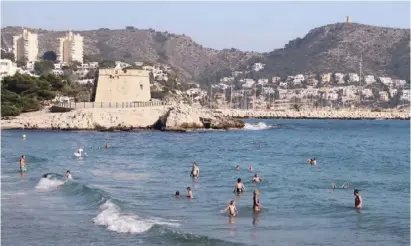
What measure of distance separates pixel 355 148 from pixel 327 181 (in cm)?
2094

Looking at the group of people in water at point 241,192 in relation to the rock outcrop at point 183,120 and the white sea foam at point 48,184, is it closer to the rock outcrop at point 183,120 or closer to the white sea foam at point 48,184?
the white sea foam at point 48,184

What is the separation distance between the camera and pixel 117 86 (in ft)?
204

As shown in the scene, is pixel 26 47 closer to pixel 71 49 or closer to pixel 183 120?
pixel 71 49

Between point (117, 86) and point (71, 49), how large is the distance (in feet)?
333

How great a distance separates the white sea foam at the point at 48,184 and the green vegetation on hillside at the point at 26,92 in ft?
111

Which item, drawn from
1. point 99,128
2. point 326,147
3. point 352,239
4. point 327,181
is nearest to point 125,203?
point 352,239

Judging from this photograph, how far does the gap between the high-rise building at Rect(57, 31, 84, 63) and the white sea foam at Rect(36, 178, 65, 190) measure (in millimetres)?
135438

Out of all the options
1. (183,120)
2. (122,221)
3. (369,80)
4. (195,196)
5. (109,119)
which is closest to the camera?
(122,221)

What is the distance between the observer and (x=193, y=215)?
18.3 metres

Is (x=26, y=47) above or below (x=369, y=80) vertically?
above

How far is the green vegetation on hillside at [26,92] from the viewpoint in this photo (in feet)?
193

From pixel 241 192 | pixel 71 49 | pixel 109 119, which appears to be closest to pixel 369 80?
pixel 71 49

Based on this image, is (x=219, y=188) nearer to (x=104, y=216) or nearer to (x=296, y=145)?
(x=104, y=216)

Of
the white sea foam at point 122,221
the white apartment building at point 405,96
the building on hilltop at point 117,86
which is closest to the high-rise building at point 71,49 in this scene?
the white apartment building at point 405,96
